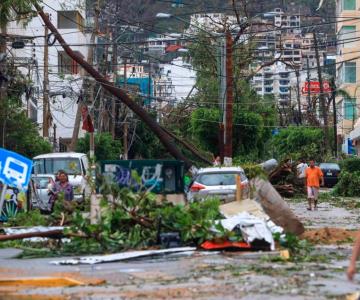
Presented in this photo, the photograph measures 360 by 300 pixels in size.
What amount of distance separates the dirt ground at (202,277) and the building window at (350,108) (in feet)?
197

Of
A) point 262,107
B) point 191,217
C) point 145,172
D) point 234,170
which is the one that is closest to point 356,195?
point 234,170

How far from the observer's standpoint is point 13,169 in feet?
64.1

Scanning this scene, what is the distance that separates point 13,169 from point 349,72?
6071 centimetres

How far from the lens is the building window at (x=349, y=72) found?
76375 mm

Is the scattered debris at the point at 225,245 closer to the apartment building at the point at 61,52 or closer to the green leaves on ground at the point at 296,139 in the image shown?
the apartment building at the point at 61,52

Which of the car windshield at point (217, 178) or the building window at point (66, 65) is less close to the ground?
the building window at point (66, 65)

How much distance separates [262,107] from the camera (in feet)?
200

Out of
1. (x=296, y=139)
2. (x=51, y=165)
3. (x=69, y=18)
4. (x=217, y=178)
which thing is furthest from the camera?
(x=296, y=139)

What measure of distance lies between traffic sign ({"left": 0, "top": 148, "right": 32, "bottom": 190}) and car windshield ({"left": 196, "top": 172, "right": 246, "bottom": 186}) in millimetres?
9963

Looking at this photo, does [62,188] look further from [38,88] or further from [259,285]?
[38,88]

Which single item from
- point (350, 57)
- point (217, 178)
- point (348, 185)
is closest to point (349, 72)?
point (350, 57)

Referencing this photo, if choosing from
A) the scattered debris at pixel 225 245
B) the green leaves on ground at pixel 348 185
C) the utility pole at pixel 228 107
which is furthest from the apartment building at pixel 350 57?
the scattered debris at pixel 225 245

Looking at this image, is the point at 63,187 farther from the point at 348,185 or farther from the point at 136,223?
the point at 348,185

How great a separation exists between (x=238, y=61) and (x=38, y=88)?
12.9 m
